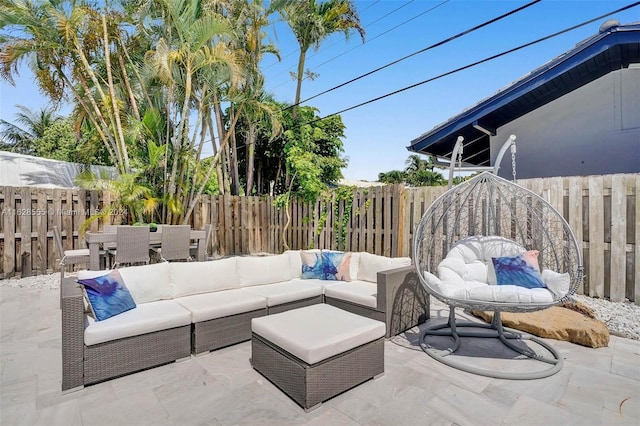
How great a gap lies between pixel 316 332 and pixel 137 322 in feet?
4.85

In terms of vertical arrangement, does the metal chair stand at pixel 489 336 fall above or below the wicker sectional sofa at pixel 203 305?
below

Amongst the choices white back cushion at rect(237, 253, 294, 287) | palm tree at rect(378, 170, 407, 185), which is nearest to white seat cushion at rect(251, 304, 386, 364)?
white back cushion at rect(237, 253, 294, 287)

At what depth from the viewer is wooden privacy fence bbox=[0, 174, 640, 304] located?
13.5ft

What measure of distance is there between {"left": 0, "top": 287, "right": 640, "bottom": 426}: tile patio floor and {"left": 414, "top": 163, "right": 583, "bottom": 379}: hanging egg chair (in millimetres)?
241

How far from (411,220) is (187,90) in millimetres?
5405

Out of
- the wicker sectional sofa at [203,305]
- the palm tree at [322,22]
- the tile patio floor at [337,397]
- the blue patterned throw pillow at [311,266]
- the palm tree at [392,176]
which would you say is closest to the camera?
the tile patio floor at [337,397]

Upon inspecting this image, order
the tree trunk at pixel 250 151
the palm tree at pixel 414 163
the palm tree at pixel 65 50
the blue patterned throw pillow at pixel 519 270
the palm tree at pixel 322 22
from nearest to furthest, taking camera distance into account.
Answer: the blue patterned throw pillow at pixel 519 270, the palm tree at pixel 65 50, the palm tree at pixel 322 22, the tree trunk at pixel 250 151, the palm tree at pixel 414 163

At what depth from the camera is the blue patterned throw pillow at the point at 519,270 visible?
3.44m

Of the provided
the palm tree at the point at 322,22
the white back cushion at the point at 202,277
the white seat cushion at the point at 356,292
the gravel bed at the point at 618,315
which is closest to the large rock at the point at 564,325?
the gravel bed at the point at 618,315

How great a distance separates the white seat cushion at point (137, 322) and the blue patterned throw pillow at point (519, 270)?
325cm

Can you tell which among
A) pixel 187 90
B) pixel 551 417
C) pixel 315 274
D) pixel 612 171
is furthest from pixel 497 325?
pixel 187 90

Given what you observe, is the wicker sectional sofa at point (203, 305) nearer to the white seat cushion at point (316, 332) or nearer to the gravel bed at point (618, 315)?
the white seat cushion at point (316, 332)

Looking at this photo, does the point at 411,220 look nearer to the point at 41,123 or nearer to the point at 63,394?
the point at 63,394

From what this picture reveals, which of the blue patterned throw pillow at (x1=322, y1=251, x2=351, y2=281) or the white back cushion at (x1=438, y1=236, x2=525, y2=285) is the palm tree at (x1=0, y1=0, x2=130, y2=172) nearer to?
the blue patterned throw pillow at (x1=322, y1=251, x2=351, y2=281)
